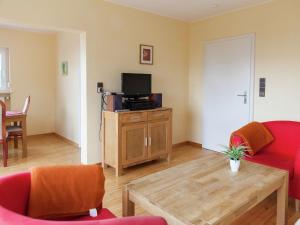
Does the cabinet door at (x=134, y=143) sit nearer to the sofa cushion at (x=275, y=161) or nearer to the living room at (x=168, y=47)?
the living room at (x=168, y=47)

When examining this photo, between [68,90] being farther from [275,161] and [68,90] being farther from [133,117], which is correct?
[275,161]

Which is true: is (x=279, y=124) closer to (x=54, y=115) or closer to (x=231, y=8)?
(x=231, y=8)

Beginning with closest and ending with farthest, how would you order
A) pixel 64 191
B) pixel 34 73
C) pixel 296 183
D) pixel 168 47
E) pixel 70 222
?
pixel 70 222
pixel 64 191
pixel 296 183
pixel 168 47
pixel 34 73

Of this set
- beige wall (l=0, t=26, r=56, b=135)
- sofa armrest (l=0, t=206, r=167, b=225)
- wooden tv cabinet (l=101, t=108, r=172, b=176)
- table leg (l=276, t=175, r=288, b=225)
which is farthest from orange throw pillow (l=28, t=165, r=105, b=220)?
beige wall (l=0, t=26, r=56, b=135)

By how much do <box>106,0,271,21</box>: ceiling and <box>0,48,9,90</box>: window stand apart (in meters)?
2.90

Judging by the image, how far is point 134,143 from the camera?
3.43 metres

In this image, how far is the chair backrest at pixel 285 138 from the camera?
2.87m

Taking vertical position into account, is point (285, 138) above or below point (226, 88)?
below

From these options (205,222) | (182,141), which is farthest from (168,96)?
(205,222)

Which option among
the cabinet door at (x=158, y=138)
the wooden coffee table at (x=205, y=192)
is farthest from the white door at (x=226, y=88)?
the wooden coffee table at (x=205, y=192)

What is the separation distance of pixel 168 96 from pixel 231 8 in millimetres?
1743

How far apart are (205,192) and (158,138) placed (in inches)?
83.4

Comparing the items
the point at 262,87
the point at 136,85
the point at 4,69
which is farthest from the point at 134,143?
the point at 4,69

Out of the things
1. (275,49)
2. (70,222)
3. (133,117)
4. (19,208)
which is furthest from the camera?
→ (275,49)
